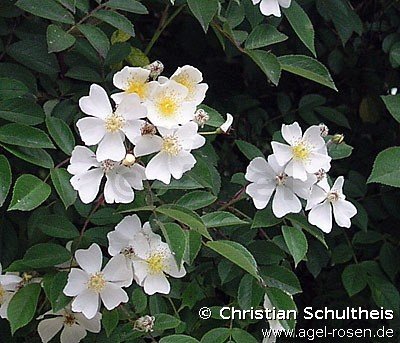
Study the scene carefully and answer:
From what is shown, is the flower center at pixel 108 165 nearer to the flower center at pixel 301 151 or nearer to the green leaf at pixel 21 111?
the green leaf at pixel 21 111

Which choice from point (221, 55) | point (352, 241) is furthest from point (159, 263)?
point (221, 55)

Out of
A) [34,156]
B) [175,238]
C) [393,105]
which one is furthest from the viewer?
[393,105]

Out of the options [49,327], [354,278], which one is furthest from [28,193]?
[354,278]

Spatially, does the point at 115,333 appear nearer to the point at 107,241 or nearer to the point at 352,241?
the point at 107,241

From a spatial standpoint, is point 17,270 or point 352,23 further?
point 352,23

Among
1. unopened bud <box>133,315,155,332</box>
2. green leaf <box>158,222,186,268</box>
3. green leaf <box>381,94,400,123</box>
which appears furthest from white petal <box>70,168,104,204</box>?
green leaf <box>381,94,400,123</box>

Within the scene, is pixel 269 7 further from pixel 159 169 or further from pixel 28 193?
pixel 28 193
